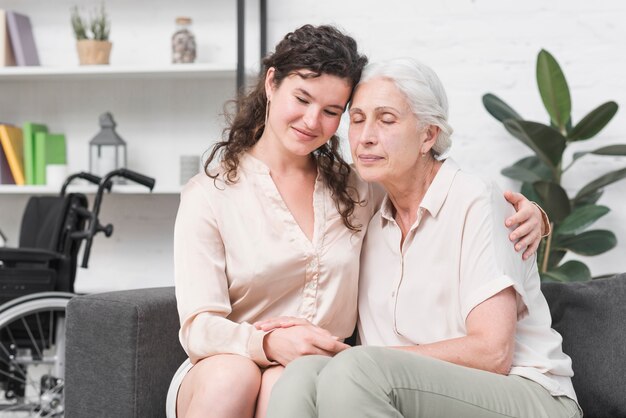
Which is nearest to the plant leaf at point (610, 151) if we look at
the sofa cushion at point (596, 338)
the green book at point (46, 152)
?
the sofa cushion at point (596, 338)

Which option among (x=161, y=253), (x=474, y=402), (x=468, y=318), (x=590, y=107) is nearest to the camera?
(x=474, y=402)

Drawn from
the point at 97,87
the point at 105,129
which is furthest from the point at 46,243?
the point at 97,87

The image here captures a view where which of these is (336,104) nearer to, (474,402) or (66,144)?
(474,402)

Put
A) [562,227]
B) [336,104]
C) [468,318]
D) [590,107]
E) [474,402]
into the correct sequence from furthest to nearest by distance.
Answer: [590,107]
[562,227]
[336,104]
[468,318]
[474,402]

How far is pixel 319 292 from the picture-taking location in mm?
1887

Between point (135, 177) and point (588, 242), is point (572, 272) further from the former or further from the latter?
point (135, 177)

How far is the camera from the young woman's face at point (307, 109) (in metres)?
1.82

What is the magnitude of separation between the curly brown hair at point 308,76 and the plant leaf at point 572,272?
1343mm

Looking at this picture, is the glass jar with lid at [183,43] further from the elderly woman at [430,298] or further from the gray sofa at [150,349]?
the elderly woman at [430,298]

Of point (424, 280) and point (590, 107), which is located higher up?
point (590, 107)

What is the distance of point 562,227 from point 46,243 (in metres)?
1.79

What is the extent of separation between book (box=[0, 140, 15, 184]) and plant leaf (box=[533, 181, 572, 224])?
2.02 meters

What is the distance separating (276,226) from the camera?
1891 mm

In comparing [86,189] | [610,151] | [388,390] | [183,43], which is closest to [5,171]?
[86,189]
